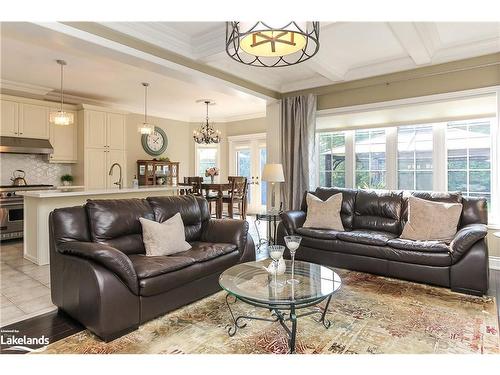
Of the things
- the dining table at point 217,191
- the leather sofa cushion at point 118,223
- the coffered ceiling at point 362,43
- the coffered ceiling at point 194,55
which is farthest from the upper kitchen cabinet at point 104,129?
the leather sofa cushion at point 118,223

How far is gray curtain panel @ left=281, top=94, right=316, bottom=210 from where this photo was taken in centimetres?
499

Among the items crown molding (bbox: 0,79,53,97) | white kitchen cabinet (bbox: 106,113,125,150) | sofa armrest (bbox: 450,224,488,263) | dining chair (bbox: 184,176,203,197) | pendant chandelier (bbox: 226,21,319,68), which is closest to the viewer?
pendant chandelier (bbox: 226,21,319,68)

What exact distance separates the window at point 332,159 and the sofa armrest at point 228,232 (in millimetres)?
2568

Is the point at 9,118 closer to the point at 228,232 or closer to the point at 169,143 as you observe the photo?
the point at 169,143

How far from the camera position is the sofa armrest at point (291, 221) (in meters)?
4.09

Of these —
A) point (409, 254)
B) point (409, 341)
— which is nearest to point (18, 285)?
point (409, 341)

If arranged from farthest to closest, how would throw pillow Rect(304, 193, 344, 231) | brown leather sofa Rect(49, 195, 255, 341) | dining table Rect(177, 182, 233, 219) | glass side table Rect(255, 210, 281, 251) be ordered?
dining table Rect(177, 182, 233, 219), glass side table Rect(255, 210, 281, 251), throw pillow Rect(304, 193, 344, 231), brown leather sofa Rect(49, 195, 255, 341)

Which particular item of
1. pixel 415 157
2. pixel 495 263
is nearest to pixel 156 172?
pixel 415 157

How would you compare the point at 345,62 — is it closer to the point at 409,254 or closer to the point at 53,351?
the point at 409,254

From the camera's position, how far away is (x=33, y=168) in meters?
6.05

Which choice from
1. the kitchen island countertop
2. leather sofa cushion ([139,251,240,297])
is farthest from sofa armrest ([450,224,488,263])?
the kitchen island countertop

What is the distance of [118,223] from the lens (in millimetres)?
2838

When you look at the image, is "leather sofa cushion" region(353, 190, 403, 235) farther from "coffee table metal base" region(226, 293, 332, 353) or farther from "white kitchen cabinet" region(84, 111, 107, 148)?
"white kitchen cabinet" region(84, 111, 107, 148)

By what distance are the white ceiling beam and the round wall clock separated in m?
5.94
